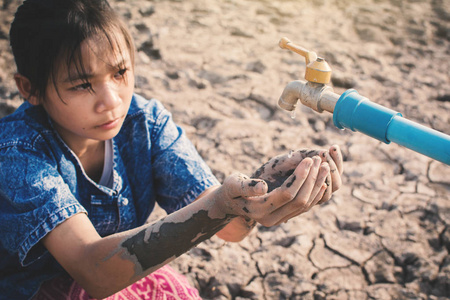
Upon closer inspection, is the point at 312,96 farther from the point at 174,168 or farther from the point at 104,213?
the point at 104,213

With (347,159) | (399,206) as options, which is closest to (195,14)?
(347,159)

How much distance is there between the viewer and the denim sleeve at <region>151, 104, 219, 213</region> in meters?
1.63

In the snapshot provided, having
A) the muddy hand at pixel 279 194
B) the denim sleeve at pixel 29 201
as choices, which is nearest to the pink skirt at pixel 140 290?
the denim sleeve at pixel 29 201

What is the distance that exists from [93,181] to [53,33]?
53cm

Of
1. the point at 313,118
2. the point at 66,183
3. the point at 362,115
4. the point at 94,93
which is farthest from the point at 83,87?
the point at 313,118

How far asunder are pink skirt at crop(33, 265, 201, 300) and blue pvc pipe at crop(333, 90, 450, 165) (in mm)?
893

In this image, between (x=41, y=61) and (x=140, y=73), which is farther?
(x=140, y=73)

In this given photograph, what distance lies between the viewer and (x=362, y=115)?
102 cm

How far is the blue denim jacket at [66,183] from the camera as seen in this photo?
1.34 m

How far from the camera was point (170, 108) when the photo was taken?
3.12 metres

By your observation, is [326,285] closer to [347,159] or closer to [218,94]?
[347,159]

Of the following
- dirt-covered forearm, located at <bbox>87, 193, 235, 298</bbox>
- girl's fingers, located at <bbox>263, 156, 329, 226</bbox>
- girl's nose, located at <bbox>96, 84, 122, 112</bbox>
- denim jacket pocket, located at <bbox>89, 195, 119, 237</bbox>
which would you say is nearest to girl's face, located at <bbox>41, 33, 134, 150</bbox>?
girl's nose, located at <bbox>96, 84, 122, 112</bbox>

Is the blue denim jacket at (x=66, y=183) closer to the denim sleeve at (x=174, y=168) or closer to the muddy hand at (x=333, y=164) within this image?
the denim sleeve at (x=174, y=168)

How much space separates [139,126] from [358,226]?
136cm
